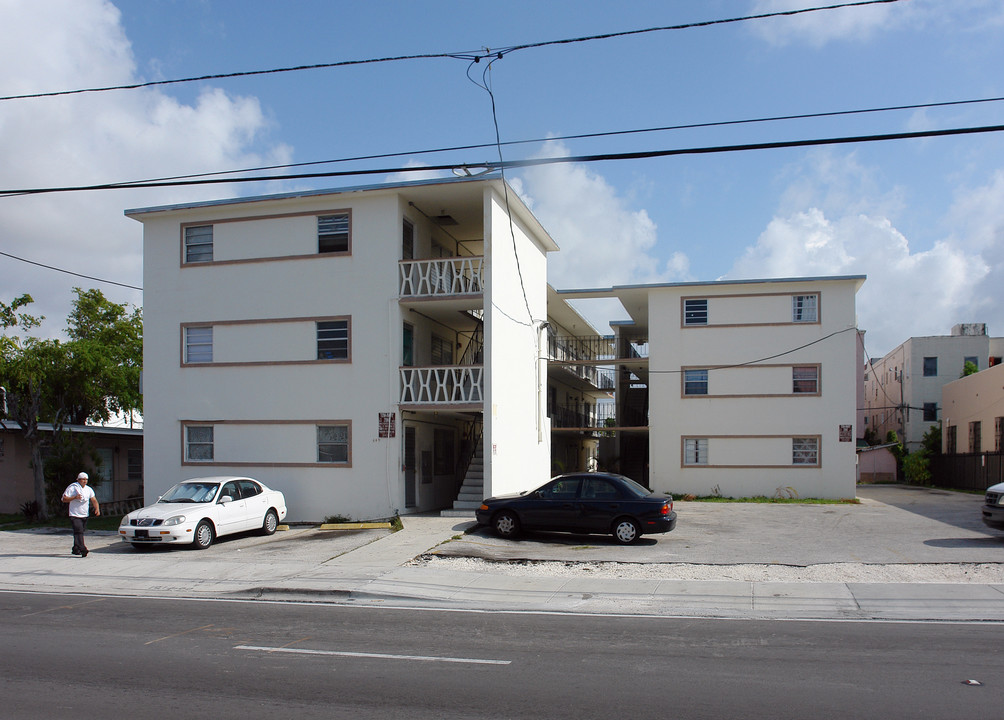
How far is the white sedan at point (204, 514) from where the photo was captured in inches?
643

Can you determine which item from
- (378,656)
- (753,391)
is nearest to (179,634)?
(378,656)

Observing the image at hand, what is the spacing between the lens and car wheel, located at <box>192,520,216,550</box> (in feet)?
54.4

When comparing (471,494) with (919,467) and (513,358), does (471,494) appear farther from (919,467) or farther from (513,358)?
(919,467)

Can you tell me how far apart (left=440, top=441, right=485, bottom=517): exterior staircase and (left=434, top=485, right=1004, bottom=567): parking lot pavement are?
265cm

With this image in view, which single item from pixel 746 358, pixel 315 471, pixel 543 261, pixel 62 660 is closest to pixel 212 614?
pixel 62 660

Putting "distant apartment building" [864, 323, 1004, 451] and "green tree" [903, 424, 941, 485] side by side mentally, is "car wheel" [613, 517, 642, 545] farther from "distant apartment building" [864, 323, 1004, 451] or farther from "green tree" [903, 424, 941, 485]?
"distant apartment building" [864, 323, 1004, 451]

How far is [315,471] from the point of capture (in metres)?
21.4

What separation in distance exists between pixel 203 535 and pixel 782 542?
475 inches

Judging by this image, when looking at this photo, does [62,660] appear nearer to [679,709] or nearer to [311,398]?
[679,709]

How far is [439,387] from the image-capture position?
20844 millimetres

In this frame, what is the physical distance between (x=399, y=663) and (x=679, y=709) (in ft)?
9.57

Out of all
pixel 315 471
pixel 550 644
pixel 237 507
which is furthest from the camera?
pixel 315 471

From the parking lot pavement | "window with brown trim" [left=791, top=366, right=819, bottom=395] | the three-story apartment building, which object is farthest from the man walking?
"window with brown trim" [left=791, top=366, right=819, bottom=395]

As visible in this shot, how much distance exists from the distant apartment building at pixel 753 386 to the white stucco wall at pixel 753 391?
36 mm
